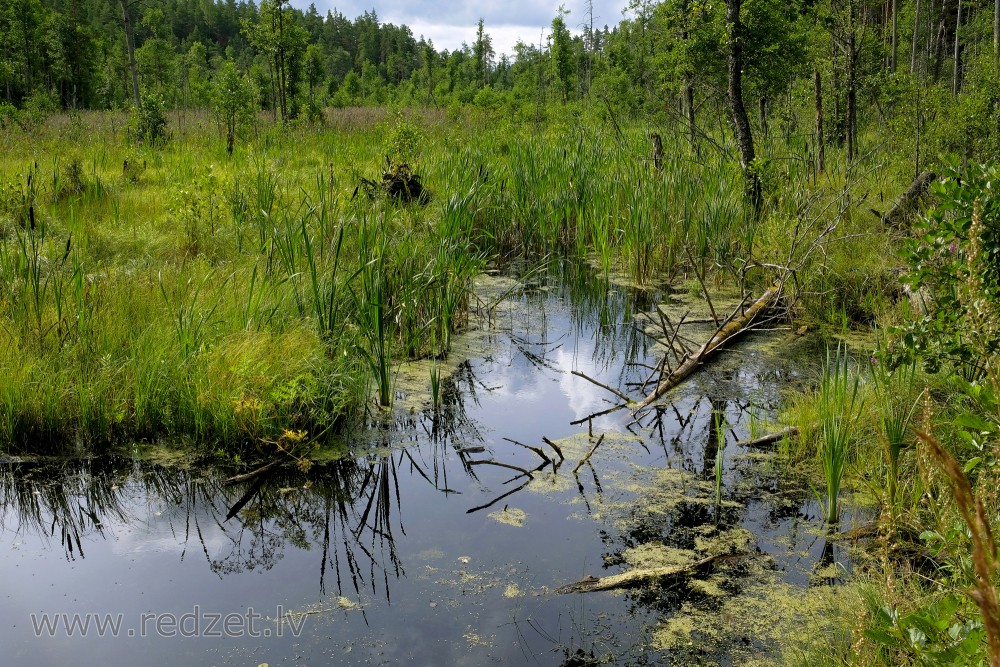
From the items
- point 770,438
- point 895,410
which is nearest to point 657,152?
point 770,438

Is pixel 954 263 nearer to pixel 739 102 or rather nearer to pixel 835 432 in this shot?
pixel 835 432

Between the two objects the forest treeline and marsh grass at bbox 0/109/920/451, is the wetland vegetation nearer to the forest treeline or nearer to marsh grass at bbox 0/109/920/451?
marsh grass at bbox 0/109/920/451

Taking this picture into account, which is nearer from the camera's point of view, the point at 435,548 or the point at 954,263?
the point at 954,263

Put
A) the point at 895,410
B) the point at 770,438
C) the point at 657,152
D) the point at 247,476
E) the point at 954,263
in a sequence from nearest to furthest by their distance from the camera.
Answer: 1. the point at 954,263
2. the point at 247,476
3. the point at 895,410
4. the point at 770,438
5. the point at 657,152

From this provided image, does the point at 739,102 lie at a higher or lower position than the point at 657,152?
higher

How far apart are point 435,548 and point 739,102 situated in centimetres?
573

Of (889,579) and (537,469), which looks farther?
(537,469)

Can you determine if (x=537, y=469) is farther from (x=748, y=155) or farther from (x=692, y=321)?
(x=748, y=155)

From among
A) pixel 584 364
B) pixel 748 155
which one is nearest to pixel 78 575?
pixel 584 364

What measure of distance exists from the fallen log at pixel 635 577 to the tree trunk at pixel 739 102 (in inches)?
192

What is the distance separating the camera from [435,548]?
2.79m

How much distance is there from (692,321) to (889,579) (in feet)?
13.2

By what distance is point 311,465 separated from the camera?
10.9ft

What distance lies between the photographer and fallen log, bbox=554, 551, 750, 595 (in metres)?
2.52
